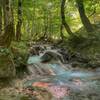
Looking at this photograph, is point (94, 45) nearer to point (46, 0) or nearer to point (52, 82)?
point (52, 82)

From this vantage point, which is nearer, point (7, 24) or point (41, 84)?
point (41, 84)

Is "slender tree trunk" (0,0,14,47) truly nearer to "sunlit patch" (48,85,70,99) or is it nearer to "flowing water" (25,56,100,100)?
"flowing water" (25,56,100,100)

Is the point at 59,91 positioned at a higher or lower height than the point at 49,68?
higher

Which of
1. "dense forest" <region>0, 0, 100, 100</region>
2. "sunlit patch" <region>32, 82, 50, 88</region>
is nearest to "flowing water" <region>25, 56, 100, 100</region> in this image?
"dense forest" <region>0, 0, 100, 100</region>

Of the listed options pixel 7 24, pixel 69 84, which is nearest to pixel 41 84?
pixel 69 84

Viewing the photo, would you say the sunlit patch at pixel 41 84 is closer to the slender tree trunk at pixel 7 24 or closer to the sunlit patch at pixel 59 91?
the sunlit patch at pixel 59 91

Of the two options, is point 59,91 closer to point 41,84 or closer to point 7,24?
point 41,84

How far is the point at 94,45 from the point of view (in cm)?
1534

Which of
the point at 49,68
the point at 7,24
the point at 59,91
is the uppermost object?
the point at 7,24

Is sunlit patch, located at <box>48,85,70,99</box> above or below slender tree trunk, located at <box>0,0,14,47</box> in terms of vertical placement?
below

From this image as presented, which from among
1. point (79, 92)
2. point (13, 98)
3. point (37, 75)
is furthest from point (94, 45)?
point (13, 98)

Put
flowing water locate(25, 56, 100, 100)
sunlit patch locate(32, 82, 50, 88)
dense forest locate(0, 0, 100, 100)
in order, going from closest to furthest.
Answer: flowing water locate(25, 56, 100, 100), dense forest locate(0, 0, 100, 100), sunlit patch locate(32, 82, 50, 88)

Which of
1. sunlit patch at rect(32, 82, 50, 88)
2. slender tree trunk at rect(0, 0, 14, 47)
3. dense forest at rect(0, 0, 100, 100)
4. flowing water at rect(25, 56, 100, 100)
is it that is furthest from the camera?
slender tree trunk at rect(0, 0, 14, 47)

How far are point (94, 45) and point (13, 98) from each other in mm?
9408
